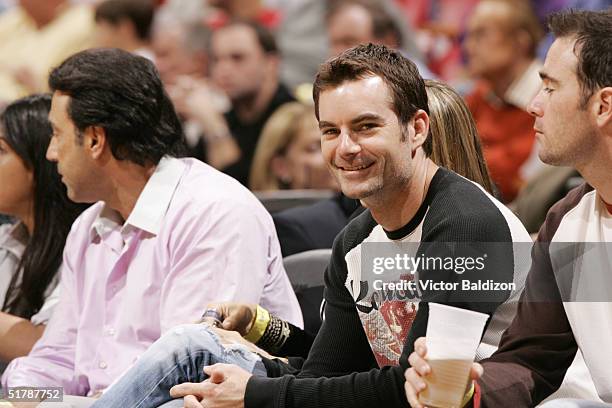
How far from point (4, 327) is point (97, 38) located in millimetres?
3626

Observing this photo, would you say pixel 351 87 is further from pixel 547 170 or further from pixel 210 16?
pixel 210 16

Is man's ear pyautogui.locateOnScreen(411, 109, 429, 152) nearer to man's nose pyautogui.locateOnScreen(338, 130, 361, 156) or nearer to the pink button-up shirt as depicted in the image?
man's nose pyautogui.locateOnScreen(338, 130, 361, 156)

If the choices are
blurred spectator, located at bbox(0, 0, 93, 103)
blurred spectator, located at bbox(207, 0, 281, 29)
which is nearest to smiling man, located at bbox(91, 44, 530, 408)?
blurred spectator, located at bbox(207, 0, 281, 29)

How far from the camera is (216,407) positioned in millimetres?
2303

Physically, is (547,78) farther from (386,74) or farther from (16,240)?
(16,240)

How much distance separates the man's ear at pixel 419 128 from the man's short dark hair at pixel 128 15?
4.40 meters

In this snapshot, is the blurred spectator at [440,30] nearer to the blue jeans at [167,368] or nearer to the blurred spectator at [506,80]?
the blurred spectator at [506,80]

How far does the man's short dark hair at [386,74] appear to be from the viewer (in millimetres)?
2342

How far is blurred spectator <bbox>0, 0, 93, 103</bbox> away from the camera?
6816mm

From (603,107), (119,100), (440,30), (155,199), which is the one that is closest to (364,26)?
(440,30)

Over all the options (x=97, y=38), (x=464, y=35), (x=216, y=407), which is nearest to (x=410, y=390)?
(x=216, y=407)

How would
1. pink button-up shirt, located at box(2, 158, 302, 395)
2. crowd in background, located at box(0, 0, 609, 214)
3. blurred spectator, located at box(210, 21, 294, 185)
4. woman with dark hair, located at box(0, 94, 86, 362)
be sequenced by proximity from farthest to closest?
blurred spectator, located at box(210, 21, 294, 185) → crowd in background, located at box(0, 0, 609, 214) → woman with dark hair, located at box(0, 94, 86, 362) → pink button-up shirt, located at box(2, 158, 302, 395)

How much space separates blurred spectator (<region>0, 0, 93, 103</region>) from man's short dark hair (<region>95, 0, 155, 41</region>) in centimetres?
25

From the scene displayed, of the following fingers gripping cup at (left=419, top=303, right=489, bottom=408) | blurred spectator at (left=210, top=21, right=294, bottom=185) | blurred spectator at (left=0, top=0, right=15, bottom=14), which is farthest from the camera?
blurred spectator at (left=0, top=0, right=15, bottom=14)
